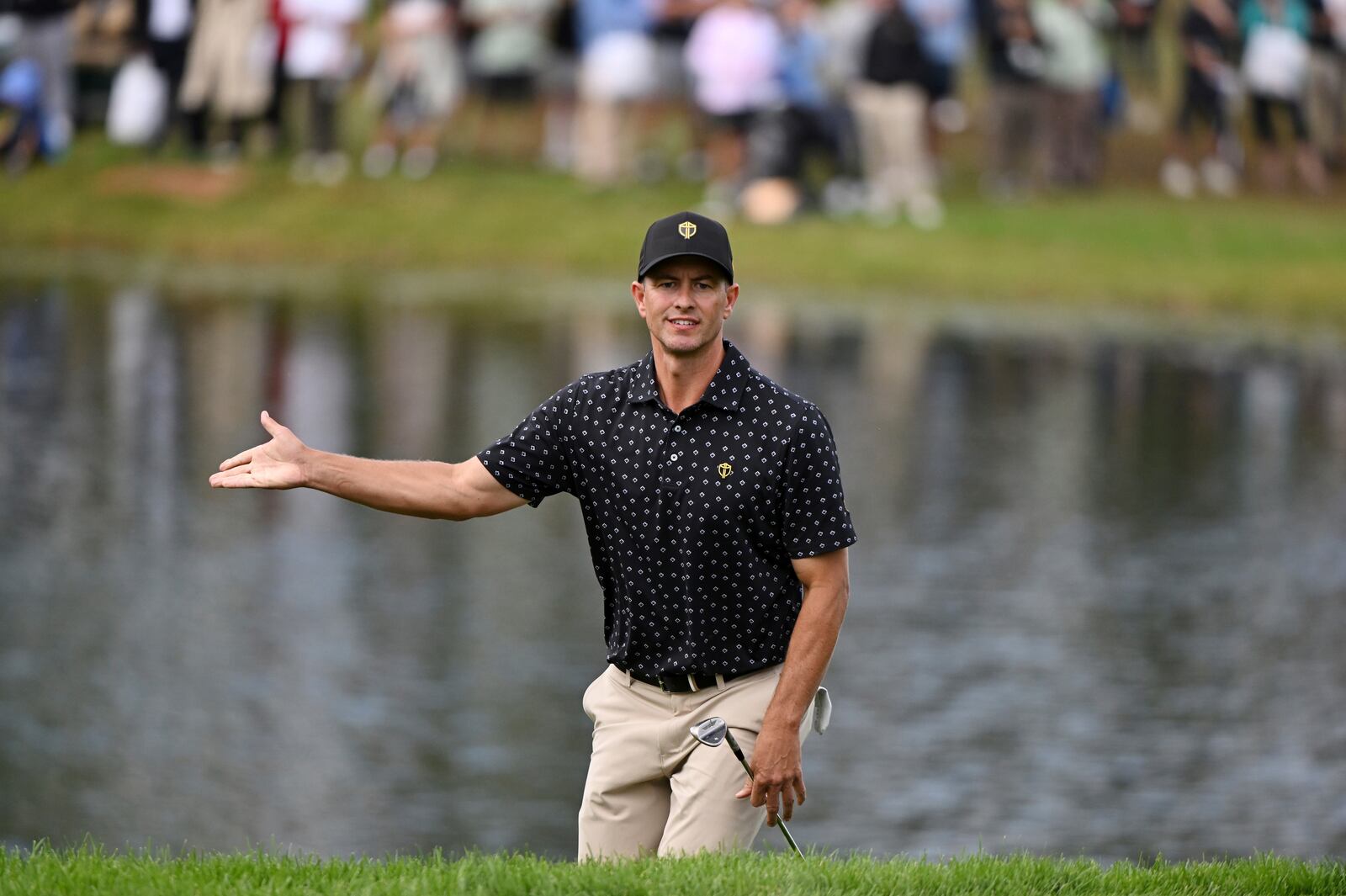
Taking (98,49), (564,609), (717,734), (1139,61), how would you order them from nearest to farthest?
(717,734) < (564,609) < (98,49) < (1139,61)

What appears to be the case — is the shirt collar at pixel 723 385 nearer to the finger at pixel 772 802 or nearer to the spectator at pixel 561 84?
the finger at pixel 772 802

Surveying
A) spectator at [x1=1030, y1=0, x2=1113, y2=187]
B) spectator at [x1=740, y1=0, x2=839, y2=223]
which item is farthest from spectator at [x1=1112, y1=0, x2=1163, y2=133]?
spectator at [x1=740, y1=0, x2=839, y2=223]

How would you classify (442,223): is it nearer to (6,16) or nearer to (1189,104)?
(6,16)

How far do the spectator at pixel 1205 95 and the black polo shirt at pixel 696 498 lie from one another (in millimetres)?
25312

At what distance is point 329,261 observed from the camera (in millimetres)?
29969

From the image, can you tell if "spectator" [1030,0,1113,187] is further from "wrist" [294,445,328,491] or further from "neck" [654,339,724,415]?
"wrist" [294,445,328,491]

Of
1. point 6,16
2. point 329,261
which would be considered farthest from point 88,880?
point 6,16

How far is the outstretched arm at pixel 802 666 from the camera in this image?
6.41 metres

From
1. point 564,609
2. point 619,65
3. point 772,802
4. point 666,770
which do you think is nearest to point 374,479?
point 666,770

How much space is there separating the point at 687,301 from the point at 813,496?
57 centimetres

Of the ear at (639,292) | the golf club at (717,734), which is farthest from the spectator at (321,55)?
the golf club at (717,734)

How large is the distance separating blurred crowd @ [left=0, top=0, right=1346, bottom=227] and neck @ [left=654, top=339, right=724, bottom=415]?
22.3m

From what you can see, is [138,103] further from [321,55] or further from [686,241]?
[686,241]

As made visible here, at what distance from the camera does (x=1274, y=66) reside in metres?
31.0
